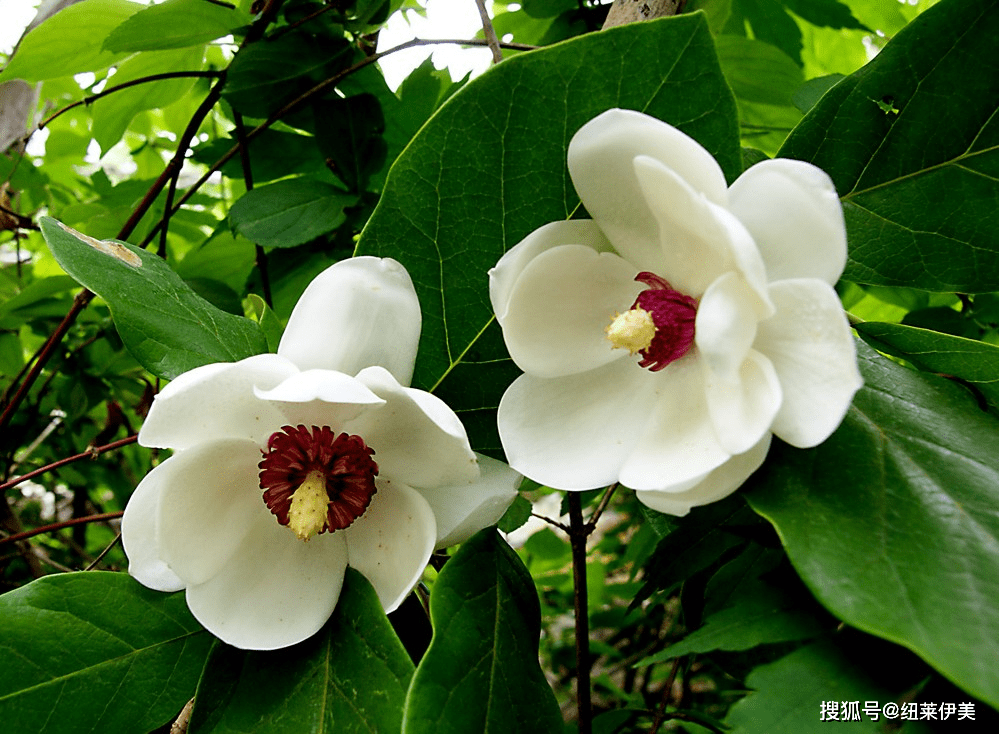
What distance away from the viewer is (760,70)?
4.04 feet

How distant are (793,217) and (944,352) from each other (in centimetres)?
20

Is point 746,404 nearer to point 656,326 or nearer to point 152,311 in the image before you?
point 656,326

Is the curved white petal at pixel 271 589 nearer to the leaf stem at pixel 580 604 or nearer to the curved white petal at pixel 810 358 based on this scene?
the leaf stem at pixel 580 604

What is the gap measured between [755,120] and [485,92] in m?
0.90

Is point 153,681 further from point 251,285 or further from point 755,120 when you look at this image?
point 755,120

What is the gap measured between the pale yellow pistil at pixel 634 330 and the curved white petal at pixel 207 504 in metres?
0.30

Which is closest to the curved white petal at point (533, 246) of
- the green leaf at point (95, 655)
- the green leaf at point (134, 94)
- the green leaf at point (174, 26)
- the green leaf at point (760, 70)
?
the green leaf at point (95, 655)

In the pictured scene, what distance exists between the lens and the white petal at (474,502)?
607mm

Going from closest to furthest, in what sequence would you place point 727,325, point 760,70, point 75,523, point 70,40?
point 727,325
point 75,523
point 70,40
point 760,70

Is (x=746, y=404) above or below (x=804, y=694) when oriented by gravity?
above

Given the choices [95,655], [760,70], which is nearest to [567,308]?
[95,655]

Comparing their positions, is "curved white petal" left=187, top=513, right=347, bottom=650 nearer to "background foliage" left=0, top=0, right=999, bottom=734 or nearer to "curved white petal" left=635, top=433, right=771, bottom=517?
"background foliage" left=0, top=0, right=999, bottom=734

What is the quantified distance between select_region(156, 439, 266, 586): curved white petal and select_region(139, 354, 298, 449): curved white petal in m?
0.01

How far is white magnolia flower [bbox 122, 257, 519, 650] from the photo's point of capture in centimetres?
59
